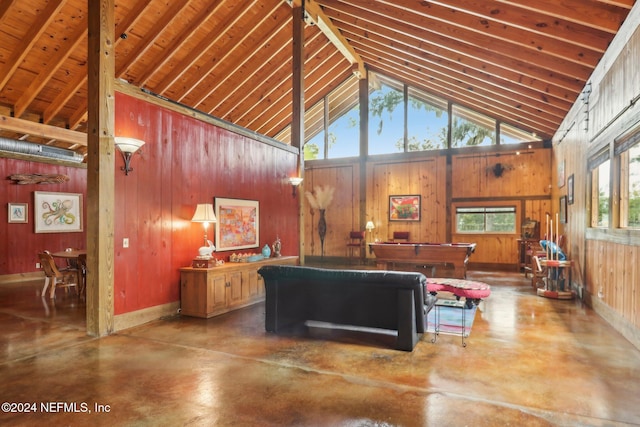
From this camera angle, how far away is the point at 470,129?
10133mm

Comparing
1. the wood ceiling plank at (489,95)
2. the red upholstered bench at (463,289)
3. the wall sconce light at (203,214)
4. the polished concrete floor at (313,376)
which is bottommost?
the polished concrete floor at (313,376)

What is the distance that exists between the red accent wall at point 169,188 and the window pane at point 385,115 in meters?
4.89

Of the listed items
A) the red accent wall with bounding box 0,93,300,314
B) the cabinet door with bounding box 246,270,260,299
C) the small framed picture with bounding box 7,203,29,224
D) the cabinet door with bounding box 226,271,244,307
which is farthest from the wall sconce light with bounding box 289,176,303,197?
the small framed picture with bounding box 7,203,29,224

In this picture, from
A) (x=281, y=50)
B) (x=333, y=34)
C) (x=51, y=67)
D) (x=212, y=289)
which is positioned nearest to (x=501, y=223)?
(x=333, y=34)

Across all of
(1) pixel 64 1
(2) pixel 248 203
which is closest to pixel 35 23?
(1) pixel 64 1

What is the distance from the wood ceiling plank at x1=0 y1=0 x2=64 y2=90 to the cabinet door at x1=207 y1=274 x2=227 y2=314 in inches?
178

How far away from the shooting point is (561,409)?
2412 mm

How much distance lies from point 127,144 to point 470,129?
8.91m

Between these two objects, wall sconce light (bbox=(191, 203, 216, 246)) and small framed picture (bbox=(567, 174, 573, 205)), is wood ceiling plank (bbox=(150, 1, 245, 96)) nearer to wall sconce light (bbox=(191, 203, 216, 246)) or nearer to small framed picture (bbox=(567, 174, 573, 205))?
wall sconce light (bbox=(191, 203, 216, 246))

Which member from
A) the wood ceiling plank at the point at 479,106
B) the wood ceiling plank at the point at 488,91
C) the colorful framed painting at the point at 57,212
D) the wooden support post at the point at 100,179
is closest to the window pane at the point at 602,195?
the wood ceiling plank at the point at 488,91

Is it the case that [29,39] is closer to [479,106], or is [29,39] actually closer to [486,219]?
[479,106]

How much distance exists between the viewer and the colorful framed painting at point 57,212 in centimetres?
867

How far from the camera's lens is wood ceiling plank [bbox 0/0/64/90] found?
5.27m

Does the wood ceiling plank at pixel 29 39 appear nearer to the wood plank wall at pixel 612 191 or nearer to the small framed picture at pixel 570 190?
the wood plank wall at pixel 612 191
